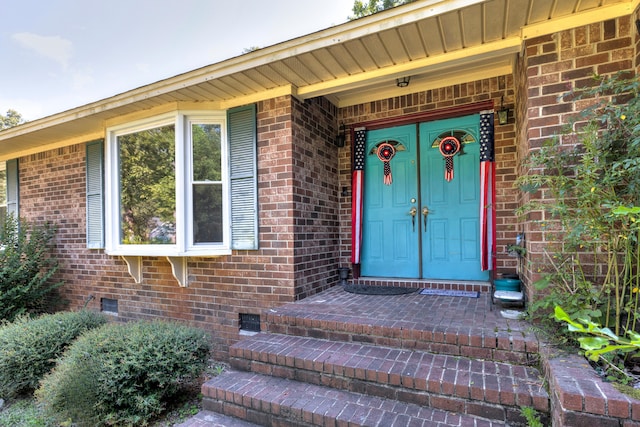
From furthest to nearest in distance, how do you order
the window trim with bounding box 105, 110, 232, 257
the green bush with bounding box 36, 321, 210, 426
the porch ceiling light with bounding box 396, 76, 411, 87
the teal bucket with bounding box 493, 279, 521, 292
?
the window trim with bounding box 105, 110, 232, 257 < the porch ceiling light with bounding box 396, 76, 411, 87 < the teal bucket with bounding box 493, 279, 521, 292 < the green bush with bounding box 36, 321, 210, 426

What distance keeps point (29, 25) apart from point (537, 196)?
424 inches

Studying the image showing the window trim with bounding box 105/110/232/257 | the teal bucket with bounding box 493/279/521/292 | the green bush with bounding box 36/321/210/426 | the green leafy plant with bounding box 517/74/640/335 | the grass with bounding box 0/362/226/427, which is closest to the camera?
the green leafy plant with bounding box 517/74/640/335

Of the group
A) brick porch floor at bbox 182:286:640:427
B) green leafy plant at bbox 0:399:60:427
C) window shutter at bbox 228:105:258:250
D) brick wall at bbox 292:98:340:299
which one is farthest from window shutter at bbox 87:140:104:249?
brick porch floor at bbox 182:286:640:427

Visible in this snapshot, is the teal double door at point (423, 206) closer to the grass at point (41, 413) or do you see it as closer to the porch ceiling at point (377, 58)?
the porch ceiling at point (377, 58)

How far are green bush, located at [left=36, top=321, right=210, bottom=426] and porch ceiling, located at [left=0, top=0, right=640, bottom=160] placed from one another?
248cm

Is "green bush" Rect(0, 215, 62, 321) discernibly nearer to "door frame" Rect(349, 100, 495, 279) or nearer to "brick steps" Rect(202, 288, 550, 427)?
"brick steps" Rect(202, 288, 550, 427)

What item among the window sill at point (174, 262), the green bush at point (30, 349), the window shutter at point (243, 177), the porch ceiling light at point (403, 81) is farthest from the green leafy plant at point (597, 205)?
the green bush at point (30, 349)

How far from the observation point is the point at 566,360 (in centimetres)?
171

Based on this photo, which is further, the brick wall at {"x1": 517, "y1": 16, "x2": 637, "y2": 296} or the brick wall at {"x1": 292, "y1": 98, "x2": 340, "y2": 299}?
the brick wall at {"x1": 292, "y1": 98, "x2": 340, "y2": 299}

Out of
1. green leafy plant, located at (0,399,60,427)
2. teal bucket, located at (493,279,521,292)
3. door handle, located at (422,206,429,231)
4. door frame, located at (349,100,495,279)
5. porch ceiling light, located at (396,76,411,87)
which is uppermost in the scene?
porch ceiling light, located at (396,76,411,87)

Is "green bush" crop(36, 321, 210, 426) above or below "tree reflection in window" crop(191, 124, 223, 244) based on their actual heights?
below

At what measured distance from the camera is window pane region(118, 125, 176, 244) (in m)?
3.78

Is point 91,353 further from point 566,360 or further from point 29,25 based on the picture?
point 29,25

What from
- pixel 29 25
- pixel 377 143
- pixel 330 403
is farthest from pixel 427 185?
pixel 29 25
